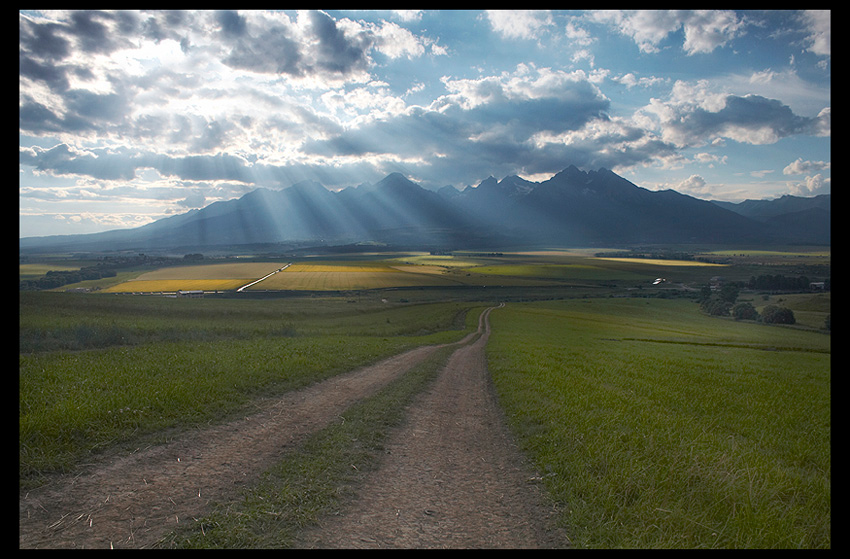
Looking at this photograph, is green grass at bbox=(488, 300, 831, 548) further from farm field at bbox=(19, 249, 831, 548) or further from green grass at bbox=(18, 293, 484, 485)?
green grass at bbox=(18, 293, 484, 485)

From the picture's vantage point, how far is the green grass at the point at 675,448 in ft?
19.9

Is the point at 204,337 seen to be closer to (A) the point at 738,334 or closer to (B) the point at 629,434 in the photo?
(B) the point at 629,434

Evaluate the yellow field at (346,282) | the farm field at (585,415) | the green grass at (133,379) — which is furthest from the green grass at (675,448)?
the yellow field at (346,282)

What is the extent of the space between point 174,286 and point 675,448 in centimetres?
9575

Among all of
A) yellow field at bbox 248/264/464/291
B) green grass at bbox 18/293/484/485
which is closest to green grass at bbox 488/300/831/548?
green grass at bbox 18/293/484/485

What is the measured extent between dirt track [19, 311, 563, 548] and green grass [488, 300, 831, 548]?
927 millimetres

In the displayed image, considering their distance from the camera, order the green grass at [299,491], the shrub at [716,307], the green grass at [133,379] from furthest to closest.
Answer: the shrub at [716,307], the green grass at [133,379], the green grass at [299,491]

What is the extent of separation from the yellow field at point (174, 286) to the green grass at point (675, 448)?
77295 mm

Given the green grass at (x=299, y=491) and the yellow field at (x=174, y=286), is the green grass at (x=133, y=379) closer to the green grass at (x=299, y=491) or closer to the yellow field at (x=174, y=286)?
the green grass at (x=299, y=491)

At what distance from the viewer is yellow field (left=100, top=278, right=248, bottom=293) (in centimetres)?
7704

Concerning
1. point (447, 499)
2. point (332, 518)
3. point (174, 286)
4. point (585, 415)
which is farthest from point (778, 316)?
point (174, 286)

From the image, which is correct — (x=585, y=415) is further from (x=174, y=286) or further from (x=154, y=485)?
(x=174, y=286)

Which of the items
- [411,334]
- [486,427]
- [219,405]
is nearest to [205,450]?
[219,405]

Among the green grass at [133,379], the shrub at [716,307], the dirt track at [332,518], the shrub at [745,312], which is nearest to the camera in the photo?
the dirt track at [332,518]
